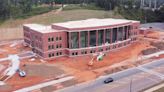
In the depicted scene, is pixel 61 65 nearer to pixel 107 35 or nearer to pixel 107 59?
pixel 107 59

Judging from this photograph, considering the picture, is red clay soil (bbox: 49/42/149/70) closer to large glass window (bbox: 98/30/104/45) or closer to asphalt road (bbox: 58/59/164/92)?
large glass window (bbox: 98/30/104/45)

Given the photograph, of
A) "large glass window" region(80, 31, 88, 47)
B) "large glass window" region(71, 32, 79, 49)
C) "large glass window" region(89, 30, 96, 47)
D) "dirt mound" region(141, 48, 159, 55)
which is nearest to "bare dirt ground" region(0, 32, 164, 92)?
"dirt mound" region(141, 48, 159, 55)

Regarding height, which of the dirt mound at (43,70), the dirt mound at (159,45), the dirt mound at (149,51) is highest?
the dirt mound at (159,45)

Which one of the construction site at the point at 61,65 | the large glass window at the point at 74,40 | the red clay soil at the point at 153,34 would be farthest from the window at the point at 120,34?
the red clay soil at the point at 153,34

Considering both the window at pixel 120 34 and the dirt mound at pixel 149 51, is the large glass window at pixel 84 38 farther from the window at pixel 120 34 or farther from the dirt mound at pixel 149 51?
the dirt mound at pixel 149 51

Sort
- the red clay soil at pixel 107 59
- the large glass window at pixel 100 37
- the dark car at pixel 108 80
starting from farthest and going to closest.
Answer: the large glass window at pixel 100 37, the red clay soil at pixel 107 59, the dark car at pixel 108 80

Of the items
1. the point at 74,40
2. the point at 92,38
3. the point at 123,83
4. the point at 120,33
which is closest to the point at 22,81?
the point at 123,83
